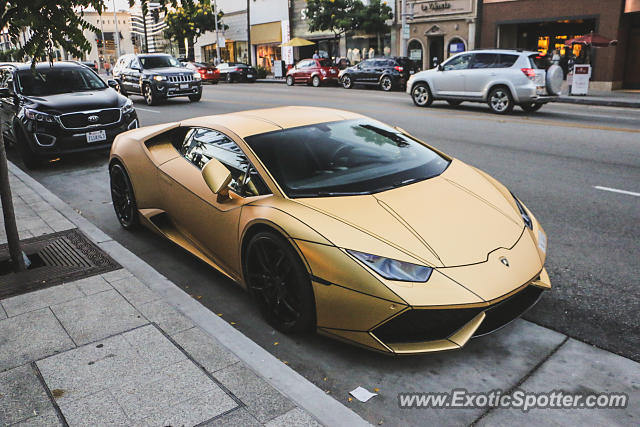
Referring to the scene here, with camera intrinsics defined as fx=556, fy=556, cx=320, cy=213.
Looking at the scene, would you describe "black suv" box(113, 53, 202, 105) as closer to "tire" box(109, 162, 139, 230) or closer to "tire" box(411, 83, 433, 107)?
"tire" box(411, 83, 433, 107)

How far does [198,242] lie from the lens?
4617 millimetres

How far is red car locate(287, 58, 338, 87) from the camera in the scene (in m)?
29.6

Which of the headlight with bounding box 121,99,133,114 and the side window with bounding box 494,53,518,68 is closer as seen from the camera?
the headlight with bounding box 121,99,133,114

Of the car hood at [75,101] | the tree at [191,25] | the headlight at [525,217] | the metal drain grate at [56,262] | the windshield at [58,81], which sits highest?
the tree at [191,25]

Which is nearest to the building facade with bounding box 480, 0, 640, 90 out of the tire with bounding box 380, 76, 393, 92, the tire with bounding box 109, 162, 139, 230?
the tire with bounding box 380, 76, 393, 92

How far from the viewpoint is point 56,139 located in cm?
933

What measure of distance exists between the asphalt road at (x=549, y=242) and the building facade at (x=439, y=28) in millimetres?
19177

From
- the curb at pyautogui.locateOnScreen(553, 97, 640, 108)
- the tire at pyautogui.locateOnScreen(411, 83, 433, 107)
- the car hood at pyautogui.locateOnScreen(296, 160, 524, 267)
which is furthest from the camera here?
the curb at pyautogui.locateOnScreen(553, 97, 640, 108)

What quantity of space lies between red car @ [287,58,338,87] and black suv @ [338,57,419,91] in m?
1.89

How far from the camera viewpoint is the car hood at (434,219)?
327cm

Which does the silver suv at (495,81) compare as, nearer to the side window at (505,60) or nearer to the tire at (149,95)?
the side window at (505,60)

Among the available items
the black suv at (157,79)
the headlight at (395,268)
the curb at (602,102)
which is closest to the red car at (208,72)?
the black suv at (157,79)

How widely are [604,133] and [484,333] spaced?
9.77m

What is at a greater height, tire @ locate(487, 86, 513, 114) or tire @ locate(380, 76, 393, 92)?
tire @ locate(380, 76, 393, 92)
